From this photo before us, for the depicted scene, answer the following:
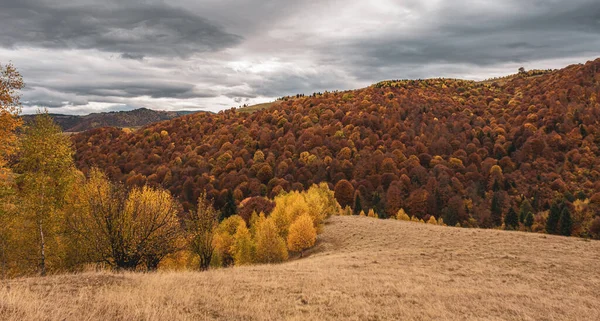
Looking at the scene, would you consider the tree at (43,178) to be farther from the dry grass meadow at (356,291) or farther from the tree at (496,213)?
the tree at (496,213)

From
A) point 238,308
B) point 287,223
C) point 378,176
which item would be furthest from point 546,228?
Answer: point 238,308

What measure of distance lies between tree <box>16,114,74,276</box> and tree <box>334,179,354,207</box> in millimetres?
97008

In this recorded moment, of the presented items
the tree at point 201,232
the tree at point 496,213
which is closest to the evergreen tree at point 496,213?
the tree at point 496,213

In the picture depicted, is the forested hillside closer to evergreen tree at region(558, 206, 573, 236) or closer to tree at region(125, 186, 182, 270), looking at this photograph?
evergreen tree at region(558, 206, 573, 236)

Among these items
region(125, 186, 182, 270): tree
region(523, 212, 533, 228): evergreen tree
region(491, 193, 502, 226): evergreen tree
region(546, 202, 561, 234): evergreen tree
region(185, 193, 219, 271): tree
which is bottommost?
region(491, 193, 502, 226): evergreen tree

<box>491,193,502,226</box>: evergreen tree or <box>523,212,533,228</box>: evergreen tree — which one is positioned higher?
<box>523,212,533,228</box>: evergreen tree

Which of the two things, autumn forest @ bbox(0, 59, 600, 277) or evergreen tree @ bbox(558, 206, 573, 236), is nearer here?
autumn forest @ bbox(0, 59, 600, 277)

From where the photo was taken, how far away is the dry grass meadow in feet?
36.2

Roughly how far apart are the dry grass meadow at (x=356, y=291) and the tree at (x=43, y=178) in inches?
525

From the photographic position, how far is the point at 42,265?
24438mm

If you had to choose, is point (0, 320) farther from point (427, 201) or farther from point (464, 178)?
point (464, 178)

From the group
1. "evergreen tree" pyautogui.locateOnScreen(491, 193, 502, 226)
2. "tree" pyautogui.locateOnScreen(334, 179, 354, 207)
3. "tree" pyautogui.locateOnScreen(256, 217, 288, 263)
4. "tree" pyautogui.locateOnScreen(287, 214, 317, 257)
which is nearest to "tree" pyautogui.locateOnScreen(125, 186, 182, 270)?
"tree" pyautogui.locateOnScreen(256, 217, 288, 263)

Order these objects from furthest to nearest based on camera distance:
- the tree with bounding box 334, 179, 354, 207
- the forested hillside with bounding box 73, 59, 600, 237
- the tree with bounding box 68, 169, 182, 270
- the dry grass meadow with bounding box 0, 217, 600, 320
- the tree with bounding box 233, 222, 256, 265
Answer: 1. the tree with bounding box 334, 179, 354, 207
2. the forested hillside with bounding box 73, 59, 600, 237
3. the tree with bounding box 233, 222, 256, 265
4. the tree with bounding box 68, 169, 182, 270
5. the dry grass meadow with bounding box 0, 217, 600, 320

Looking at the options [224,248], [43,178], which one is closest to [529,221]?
[224,248]
